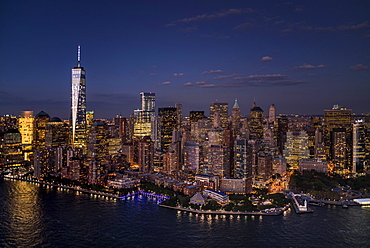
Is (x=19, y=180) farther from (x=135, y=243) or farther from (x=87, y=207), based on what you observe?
(x=135, y=243)

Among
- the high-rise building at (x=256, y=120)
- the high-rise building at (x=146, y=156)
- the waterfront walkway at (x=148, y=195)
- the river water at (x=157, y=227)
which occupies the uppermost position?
the high-rise building at (x=256, y=120)

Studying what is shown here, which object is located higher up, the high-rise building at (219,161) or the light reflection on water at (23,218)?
the high-rise building at (219,161)

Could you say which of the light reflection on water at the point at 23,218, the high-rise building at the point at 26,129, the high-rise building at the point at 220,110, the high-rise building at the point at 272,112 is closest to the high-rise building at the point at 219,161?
the light reflection on water at the point at 23,218

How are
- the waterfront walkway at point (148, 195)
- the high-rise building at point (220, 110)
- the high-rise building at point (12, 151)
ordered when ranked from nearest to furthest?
the waterfront walkway at point (148, 195) < the high-rise building at point (12, 151) < the high-rise building at point (220, 110)

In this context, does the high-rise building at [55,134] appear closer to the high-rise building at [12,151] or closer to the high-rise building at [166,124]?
the high-rise building at [12,151]

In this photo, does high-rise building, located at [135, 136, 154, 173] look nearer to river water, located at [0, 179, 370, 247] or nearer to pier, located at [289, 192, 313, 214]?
river water, located at [0, 179, 370, 247]

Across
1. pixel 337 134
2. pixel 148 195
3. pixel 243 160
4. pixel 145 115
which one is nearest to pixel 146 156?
pixel 148 195

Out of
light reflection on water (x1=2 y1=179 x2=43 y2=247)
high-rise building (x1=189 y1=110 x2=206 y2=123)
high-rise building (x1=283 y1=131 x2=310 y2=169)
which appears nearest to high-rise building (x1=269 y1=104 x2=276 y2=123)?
high-rise building (x1=189 y1=110 x2=206 y2=123)
